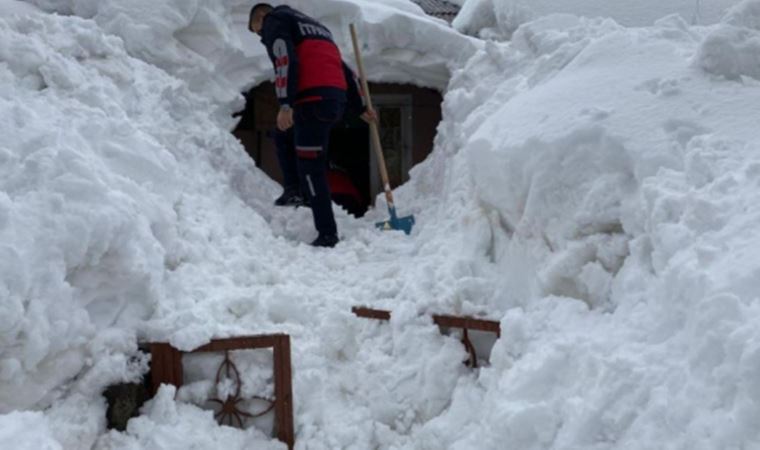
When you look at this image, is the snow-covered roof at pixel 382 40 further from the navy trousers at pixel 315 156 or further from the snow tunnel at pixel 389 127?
the navy trousers at pixel 315 156

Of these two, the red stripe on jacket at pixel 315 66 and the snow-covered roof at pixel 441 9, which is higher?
the red stripe on jacket at pixel 315 66

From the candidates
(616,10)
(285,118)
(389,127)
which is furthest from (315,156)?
(616,10)

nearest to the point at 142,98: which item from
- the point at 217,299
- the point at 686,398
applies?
the point at 217,299

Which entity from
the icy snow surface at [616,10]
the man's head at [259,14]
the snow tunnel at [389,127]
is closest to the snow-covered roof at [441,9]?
the snow tunnel at [389,127]

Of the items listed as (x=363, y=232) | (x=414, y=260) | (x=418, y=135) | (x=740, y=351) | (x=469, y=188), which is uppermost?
(x=740, y=351)

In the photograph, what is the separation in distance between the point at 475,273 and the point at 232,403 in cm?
105

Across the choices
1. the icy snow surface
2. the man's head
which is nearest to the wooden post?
the man's head

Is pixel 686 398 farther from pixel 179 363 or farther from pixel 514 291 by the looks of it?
pixel 179 363

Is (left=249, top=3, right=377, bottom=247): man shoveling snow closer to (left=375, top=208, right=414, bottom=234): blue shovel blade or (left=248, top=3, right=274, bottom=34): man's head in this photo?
(left=248, top=3, right=274, bottom=34): man's head

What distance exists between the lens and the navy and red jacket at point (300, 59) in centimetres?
405

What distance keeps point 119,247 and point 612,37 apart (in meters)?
2.13

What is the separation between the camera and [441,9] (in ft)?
25.0

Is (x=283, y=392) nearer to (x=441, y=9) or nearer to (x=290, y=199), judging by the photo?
(x=290, y=199)

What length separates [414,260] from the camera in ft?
11.3
